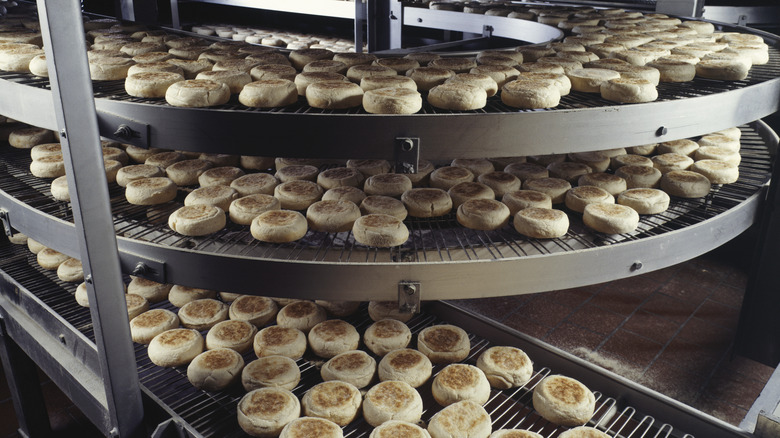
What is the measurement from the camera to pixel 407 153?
4.91ft

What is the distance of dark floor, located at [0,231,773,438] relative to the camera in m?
3.06

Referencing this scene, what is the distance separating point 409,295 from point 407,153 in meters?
0.42

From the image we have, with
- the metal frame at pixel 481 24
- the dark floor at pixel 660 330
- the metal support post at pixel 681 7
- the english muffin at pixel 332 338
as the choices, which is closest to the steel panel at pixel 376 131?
the english muffin at pixel 332 338

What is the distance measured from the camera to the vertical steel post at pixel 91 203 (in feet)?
4.36

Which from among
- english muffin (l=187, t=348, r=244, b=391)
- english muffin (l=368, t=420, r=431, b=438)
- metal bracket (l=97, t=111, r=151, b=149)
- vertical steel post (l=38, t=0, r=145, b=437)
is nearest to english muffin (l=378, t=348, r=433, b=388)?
english muffin (l=368, t=420, r=431, b=438)

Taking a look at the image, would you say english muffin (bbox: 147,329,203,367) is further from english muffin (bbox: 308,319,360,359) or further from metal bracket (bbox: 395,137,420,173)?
metal bracket (bbox: 395,137,420,173)

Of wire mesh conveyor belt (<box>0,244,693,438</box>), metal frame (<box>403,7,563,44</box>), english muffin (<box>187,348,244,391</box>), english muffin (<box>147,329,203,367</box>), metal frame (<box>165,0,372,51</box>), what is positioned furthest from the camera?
metal frame (<box>165,0,372,51</box>)

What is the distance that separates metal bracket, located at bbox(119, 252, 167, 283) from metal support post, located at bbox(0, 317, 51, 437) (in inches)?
46.5

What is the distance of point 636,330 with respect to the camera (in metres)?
3.67

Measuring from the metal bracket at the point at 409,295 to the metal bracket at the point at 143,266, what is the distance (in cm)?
71

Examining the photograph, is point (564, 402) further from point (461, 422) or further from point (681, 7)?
point (681, 7)

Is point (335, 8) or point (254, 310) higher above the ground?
point (335, 8)

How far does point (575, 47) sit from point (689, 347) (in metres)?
2.06

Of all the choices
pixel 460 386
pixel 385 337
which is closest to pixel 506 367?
pixel 460 386
